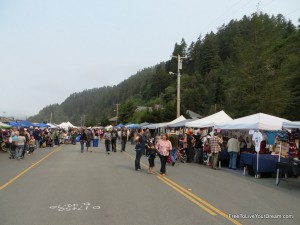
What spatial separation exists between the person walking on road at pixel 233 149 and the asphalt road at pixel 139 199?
3.78 m

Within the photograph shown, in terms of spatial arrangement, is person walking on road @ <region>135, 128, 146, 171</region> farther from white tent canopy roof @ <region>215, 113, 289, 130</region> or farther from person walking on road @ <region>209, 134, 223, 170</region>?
white tent canopy roof @ <region>215, 113, 289, 130</region>

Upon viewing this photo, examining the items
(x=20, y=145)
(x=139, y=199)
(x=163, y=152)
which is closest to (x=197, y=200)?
(x=139, y=199)

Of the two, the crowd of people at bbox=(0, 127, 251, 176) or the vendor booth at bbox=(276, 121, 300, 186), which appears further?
the crowd of people at bbox=(0, 127, 251, 176)

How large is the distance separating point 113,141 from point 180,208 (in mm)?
21030

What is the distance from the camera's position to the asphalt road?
276 inches

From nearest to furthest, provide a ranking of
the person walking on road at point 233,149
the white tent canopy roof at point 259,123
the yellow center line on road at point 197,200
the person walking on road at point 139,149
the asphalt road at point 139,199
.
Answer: the asphalt road at point 139,199 → the yellow center line on road at point 197,200 → the person walking on road at point 139,149 → the white tent canopy roof at point 259,123 → the person walking on road at point 233,149

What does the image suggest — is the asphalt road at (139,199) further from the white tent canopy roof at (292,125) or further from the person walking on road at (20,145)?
the person walking on road at (20,145)

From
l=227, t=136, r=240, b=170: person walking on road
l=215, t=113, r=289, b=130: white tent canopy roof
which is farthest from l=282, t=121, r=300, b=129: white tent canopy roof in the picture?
l=227, t=136, r=240, b=170: person walking on road

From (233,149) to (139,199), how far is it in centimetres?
976

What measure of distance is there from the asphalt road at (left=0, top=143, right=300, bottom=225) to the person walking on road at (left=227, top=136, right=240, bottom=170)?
378 cm

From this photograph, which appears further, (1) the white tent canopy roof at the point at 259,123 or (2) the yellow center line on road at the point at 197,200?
(1) the white tent canopy roof at the point at 259,123

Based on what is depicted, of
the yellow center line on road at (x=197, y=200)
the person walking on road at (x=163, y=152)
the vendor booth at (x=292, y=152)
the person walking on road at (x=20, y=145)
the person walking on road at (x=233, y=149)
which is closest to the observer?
the yellow center line on road at (x=197, y=200)

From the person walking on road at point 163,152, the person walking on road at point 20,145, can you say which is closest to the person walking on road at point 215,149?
the person walking on road at point 163,152

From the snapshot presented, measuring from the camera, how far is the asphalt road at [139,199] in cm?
701
